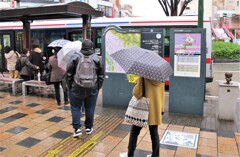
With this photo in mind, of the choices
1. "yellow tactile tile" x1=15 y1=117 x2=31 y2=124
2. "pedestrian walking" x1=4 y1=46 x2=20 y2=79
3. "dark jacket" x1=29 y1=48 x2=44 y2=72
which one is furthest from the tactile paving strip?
"pedestrian walking" x1=4 y1=46 x2=20 y2=79

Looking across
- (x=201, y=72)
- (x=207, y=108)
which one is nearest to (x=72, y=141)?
(x=201, y=72)

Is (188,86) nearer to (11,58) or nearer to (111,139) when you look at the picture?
(111,139)

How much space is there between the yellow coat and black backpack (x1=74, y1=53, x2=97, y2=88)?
1169mm

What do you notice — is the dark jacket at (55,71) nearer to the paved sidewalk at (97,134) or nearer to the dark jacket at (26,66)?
the paved sidewalk at (97,134)

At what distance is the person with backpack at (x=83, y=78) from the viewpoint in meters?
4.60

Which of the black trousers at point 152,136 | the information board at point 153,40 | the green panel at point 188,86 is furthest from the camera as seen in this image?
the information board at point 153,40

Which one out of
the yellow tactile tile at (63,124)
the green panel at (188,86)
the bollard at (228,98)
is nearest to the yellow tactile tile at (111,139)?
the yellow tactile tile at (63,124)

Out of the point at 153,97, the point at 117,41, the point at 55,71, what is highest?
the point at 117,41

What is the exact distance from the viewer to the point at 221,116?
6000 millimetres

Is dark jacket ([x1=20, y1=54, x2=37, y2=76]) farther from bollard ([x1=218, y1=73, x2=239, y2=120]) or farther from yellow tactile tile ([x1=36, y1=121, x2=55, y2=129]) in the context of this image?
bollard ([x1=218, y1=73, x2=239, y2=120])

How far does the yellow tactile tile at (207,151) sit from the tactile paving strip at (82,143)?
5.63 feet

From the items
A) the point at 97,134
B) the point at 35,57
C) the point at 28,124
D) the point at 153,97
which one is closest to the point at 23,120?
the point at 28,124

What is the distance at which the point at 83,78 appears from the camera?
4570 millimetres

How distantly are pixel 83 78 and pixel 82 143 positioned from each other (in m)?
1.14
